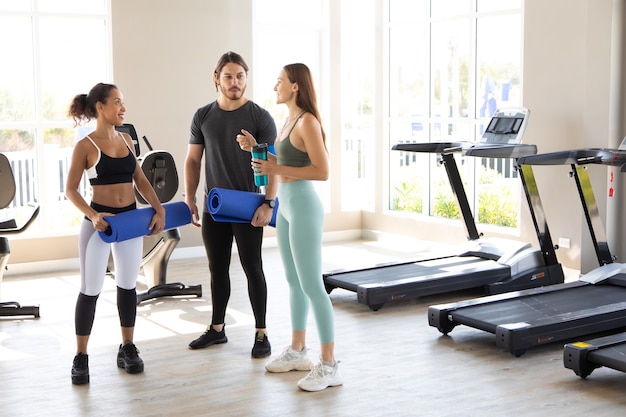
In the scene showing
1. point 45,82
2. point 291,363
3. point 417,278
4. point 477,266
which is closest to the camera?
point 291,363

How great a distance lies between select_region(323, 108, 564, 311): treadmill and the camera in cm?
620

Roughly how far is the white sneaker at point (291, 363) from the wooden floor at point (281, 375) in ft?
0.15

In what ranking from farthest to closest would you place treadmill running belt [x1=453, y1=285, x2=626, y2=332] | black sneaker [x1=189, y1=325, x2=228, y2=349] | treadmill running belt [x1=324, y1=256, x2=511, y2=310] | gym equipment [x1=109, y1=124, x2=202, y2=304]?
1. gym equipment [x1=109, y1=124, x2=202, y2=304]
2. treadmill running belt [x1=324, y1=256, x2=511, y2=310]
3. treadmill running belt [x1=453, y1=285, x2=626, y2=332]
4. black sneaker [x1=189, y1=325, x2=228, y2=349]

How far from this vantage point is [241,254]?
15.8ft

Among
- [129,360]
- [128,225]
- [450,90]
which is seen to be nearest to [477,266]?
[450,90]

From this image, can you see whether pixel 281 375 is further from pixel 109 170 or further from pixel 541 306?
pixel 541 306

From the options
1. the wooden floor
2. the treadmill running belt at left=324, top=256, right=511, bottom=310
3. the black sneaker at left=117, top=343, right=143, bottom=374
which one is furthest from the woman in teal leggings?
the treadmill running belt at left=324, top=256, right=511, bottom=310

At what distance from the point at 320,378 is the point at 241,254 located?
0.90 meters

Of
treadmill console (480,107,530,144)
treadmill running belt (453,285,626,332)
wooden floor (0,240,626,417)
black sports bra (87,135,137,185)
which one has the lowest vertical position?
wooden floor (0,240,626,417)

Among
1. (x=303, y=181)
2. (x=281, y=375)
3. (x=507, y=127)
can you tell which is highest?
(x=507, y=127)

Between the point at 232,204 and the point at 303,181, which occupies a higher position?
the point at 303,181

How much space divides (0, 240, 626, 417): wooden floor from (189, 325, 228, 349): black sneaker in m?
0.05

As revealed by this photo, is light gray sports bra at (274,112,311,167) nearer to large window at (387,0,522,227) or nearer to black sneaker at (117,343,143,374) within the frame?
black sneaker at (117,343,143,374)

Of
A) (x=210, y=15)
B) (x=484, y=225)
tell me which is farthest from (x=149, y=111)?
(x=484, y=225)
